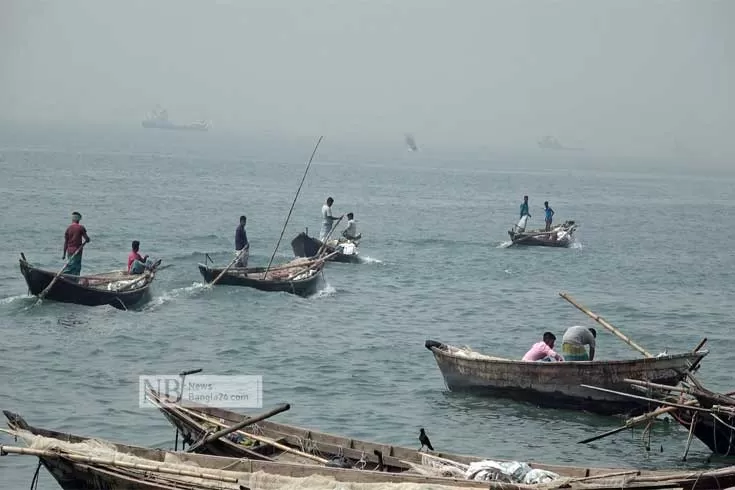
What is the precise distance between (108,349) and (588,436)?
A: 10442 mm

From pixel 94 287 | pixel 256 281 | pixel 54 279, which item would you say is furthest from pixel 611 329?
pixel 54 279

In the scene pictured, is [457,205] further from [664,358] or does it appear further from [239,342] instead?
[664,358]

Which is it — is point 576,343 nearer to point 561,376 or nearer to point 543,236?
point 561,376

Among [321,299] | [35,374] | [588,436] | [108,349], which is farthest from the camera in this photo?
[321,299]

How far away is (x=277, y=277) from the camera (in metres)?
29.6

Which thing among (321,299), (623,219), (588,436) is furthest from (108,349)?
(623,219)

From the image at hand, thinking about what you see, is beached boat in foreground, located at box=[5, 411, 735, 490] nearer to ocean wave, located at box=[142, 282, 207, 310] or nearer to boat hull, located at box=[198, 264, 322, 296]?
ocean wave, located at box=[142, 282, 207, 310]

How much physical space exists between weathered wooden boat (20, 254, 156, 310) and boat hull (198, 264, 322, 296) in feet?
7.93

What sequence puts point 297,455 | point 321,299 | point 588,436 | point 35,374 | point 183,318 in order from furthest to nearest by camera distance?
point 321,299 → point 183,318 → point 35,374 → point 588,436 → point 297,455

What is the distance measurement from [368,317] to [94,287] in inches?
289

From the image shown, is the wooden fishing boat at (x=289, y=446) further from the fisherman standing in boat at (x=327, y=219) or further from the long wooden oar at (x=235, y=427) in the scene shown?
the fisherman standing in boat at (x=327, y=219)

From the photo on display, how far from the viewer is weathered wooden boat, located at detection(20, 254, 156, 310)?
24.6 meters

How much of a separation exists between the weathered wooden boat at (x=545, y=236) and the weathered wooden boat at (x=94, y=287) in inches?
755

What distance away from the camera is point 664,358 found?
1691cm
